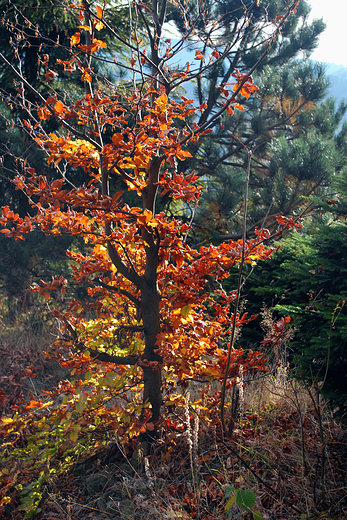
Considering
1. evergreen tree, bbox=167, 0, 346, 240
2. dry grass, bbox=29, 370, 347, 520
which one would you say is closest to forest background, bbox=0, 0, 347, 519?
dry grass, bbox=29, 370, 347, 520

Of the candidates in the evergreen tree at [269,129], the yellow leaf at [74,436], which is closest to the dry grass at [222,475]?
the yellow leaf at [74,436]

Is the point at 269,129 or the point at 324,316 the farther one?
the point at 269,129

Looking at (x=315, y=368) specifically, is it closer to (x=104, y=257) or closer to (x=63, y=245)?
(x=104, y=257)

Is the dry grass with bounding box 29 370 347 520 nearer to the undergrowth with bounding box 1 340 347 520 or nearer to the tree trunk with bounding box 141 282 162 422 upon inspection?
the undergrowth with bounding box 1 340 347 520

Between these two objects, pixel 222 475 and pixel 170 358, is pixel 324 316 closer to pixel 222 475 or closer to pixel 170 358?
pixel 170 358

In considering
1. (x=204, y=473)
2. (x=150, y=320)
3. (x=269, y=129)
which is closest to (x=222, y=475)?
(x=204, y=473)

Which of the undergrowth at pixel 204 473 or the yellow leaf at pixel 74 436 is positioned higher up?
the yellow leaf at pixel 74 436

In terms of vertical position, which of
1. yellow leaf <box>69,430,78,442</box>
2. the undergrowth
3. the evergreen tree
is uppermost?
the evergreen tree

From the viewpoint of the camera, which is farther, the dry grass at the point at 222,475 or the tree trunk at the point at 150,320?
the tree trunk at the point at 150,320

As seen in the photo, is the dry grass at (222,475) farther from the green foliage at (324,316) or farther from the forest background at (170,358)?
the green foliage at (324,316)

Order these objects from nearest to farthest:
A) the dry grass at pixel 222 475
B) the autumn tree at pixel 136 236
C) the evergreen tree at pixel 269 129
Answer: the dry grass at pixel 222 475 → the autumn tree at pixel 136 236 → the evergreen tree at pixel 269 129

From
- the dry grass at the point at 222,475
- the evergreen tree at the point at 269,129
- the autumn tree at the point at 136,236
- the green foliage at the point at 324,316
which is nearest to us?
the dry grass at the point at 222,475

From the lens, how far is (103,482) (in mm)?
2148

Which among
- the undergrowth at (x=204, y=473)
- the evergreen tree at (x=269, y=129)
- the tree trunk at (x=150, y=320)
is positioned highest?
the evergreen tree at (x=269, y=129)
